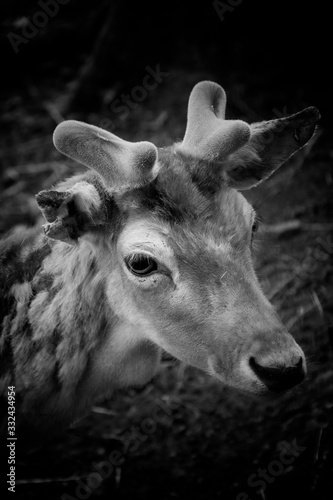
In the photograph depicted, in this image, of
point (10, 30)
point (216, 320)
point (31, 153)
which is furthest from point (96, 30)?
point (216, 320)

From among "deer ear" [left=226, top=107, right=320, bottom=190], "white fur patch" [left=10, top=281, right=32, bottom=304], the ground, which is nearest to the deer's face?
"deer ear" [left=226, top=107, right=320, bottom=190]

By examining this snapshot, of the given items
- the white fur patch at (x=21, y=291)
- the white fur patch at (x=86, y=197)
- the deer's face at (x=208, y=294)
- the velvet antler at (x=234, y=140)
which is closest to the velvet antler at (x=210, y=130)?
the velvet antler at (x=234, y=140)

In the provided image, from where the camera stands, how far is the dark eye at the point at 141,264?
307 cm

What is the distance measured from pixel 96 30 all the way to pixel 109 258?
262 inches

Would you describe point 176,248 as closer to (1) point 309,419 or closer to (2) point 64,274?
(2) point 64,274

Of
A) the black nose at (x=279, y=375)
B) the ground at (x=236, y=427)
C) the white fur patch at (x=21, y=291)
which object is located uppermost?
the black nose at (x=279, y=375)

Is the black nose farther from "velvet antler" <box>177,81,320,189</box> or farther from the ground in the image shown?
"velvet antler" <box>177,81,320,189</box>

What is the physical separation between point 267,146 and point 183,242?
1127 millimetres

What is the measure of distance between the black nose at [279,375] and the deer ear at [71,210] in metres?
1.36

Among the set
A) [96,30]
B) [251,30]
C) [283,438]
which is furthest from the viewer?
[96,30]

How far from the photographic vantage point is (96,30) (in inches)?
339

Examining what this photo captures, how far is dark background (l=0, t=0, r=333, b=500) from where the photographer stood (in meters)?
4.61

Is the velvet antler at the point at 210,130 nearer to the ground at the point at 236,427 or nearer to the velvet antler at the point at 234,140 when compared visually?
the velvet antler at the point at 234,140

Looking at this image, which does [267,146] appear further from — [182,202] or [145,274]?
[145,274]
